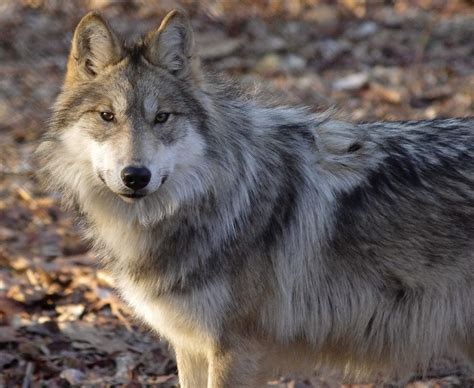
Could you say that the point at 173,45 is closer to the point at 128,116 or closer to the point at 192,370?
the point at 128,116

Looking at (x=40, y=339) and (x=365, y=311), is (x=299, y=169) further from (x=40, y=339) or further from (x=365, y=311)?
(x=40, y=339)

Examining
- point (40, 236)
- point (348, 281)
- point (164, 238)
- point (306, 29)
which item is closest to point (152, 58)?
point (164, 238)

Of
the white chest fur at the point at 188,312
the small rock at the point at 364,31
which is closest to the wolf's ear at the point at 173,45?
the white chest fur at the point at 188,312

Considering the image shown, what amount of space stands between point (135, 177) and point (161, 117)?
392 mm

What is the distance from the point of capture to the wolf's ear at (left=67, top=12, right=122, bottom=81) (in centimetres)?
451

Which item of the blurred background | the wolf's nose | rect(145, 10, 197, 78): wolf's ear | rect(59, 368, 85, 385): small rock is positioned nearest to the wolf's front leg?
the blurred background

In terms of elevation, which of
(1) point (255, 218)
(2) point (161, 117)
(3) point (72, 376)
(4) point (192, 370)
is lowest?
(3) point (72, 376)

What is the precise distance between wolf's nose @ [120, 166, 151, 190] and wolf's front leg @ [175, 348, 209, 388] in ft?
3.96

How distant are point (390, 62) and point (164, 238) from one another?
7.32m

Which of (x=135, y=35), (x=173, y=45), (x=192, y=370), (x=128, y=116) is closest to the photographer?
(x=128, y=116)

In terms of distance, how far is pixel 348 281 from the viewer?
4801 millimetres

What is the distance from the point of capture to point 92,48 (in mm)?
4621

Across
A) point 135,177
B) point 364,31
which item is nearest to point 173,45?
point 135,177

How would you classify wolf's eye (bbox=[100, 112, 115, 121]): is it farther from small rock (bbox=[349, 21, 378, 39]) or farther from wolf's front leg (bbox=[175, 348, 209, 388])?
small rock (bbox=[349, 21, 378, 39])
